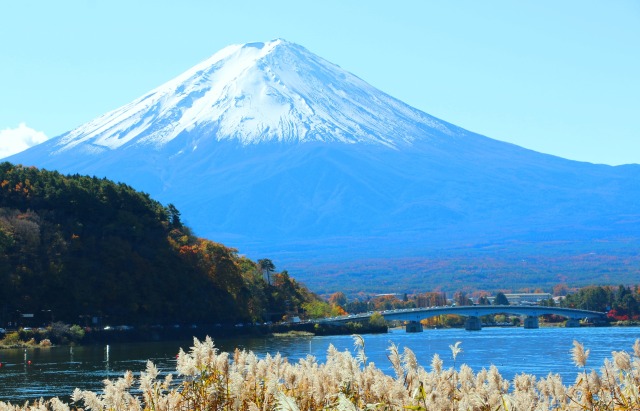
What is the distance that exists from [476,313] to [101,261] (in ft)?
175

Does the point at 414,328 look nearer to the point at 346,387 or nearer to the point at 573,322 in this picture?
the point at 573,322

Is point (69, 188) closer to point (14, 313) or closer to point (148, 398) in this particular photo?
point (14, 313)

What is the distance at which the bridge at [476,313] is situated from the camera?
120 m

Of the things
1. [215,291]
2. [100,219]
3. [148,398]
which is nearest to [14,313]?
[100,219]

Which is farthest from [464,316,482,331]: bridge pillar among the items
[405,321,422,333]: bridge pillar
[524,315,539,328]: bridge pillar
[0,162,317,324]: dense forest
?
[0,162,317,324]: dense forest

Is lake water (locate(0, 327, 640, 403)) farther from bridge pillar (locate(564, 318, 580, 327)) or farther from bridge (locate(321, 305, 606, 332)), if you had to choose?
bridge pillar (locate(564, 318, 580, 327))

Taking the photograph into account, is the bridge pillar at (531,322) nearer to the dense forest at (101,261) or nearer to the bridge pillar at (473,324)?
the bridge pillar at (473,324)

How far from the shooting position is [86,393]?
399 inches

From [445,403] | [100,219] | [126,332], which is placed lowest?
[445,403]

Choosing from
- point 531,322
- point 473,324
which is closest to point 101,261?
point 473,324

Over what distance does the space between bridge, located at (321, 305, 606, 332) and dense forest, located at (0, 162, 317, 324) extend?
26.4 m

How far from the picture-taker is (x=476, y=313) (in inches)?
4870

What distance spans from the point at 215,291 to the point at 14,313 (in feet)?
61.7

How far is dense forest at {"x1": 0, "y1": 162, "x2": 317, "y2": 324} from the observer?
76750 mm
